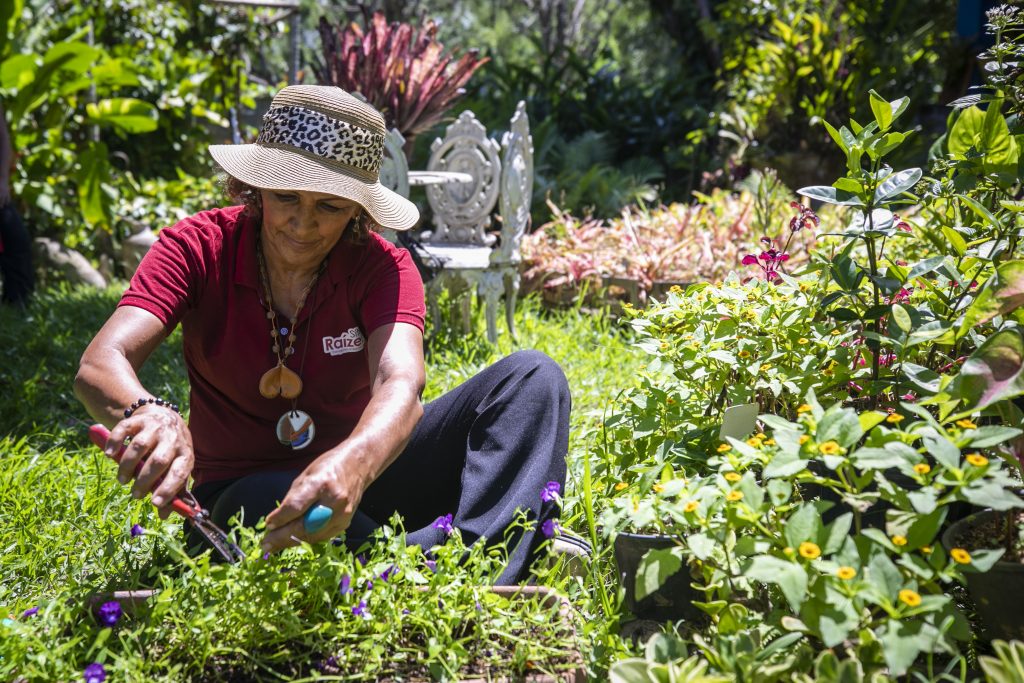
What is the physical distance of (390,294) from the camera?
7.37 feet

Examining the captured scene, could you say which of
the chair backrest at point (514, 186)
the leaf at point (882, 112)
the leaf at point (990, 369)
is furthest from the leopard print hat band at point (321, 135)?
the chair backrest at point (514, 186)

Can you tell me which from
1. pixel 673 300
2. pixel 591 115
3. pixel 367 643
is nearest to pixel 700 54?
pixel 591 115

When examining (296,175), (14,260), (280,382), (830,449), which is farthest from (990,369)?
(14,260)

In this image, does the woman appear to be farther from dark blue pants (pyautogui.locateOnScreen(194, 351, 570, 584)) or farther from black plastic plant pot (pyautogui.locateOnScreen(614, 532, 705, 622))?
black plastic plant pot (pyautogui.locateOnScreen(614, 532, 705, 622))

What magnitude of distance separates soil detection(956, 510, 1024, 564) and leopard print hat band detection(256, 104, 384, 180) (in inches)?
59.5

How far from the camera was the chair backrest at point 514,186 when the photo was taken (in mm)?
5125

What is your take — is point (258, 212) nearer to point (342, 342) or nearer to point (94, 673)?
point (342, 342)

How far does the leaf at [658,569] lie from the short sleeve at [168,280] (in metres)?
1.20

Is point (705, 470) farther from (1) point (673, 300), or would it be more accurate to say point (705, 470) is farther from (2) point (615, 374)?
(2) point (615, 374)

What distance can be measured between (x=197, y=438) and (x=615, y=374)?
2336 mm

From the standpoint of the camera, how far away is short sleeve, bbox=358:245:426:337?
2.22m

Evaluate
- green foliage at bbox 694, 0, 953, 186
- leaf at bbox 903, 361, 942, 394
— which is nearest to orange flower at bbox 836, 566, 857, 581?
leaf at bbox 903, 361, 942, 394

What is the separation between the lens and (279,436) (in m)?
2.29

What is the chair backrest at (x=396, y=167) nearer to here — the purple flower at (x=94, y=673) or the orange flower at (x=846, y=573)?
the purple flower at (x=94, y=673)
